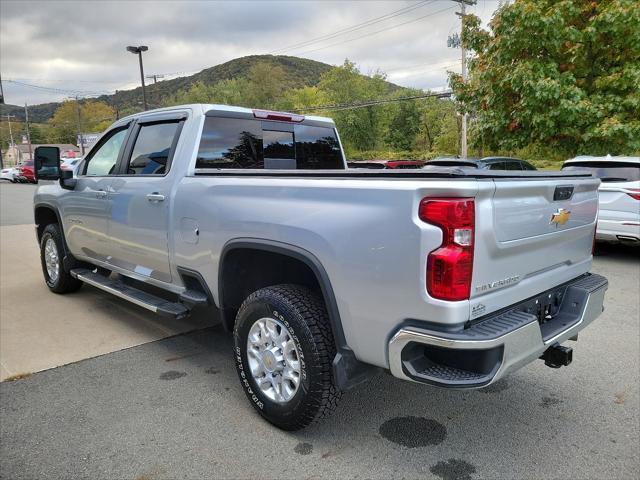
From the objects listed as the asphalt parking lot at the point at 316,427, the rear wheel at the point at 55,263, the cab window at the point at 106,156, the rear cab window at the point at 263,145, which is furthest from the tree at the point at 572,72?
the rear wheel at the point at 55,263

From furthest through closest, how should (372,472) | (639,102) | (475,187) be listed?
(639,102) < (372,472) < (475,187)

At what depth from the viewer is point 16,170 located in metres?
38.3

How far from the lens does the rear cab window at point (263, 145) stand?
3.90m

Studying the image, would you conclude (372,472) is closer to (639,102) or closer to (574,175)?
(574,175)

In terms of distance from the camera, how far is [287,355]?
2.84m

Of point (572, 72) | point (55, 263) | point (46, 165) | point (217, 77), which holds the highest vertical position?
point (217, 77)

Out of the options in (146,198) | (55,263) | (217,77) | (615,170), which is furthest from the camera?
(217,77)

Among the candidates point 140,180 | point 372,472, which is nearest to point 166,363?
point 140,180

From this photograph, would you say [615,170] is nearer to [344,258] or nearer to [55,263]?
[344,258]

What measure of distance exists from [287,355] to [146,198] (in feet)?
6.26

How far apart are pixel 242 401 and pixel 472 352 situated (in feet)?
5.70

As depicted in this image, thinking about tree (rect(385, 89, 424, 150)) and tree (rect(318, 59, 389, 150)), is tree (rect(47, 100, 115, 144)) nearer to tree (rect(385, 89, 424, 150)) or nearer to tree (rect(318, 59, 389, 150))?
tree (rect(318, 59, 389, 150))

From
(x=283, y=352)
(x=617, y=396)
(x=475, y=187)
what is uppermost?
(x=475, y=187)

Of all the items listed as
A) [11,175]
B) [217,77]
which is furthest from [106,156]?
[217,77]
